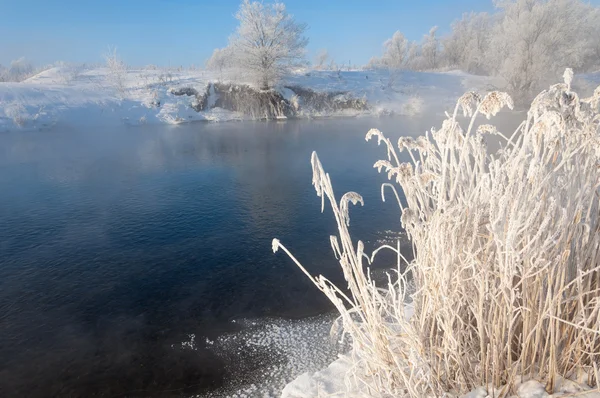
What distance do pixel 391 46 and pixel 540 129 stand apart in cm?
6529

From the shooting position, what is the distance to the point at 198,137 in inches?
850

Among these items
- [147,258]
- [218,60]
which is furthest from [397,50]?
[147,258]

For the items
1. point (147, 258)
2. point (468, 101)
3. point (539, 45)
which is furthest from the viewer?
point (539, 45)

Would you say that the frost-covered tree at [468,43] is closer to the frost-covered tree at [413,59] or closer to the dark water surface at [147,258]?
the frost-covered tree at [413,59]

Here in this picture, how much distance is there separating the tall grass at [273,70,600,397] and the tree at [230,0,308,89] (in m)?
33.0

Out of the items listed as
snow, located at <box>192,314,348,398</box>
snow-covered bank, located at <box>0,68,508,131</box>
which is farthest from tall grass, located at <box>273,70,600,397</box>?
snow-covered bank, located at <box>0,68,508,131</box>

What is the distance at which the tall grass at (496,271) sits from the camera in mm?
2010

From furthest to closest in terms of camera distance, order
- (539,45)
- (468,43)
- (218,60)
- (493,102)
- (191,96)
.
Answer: (468,43) → (218,60) → (191,96) → (539,45) → (493,102)

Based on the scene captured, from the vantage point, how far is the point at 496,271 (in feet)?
6.91

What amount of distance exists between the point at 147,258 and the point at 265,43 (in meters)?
31.5

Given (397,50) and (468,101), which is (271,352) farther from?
(397,50)

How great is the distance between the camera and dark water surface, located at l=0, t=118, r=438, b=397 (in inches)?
185

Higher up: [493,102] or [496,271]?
[493,102]

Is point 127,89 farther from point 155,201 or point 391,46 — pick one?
point 391,46
